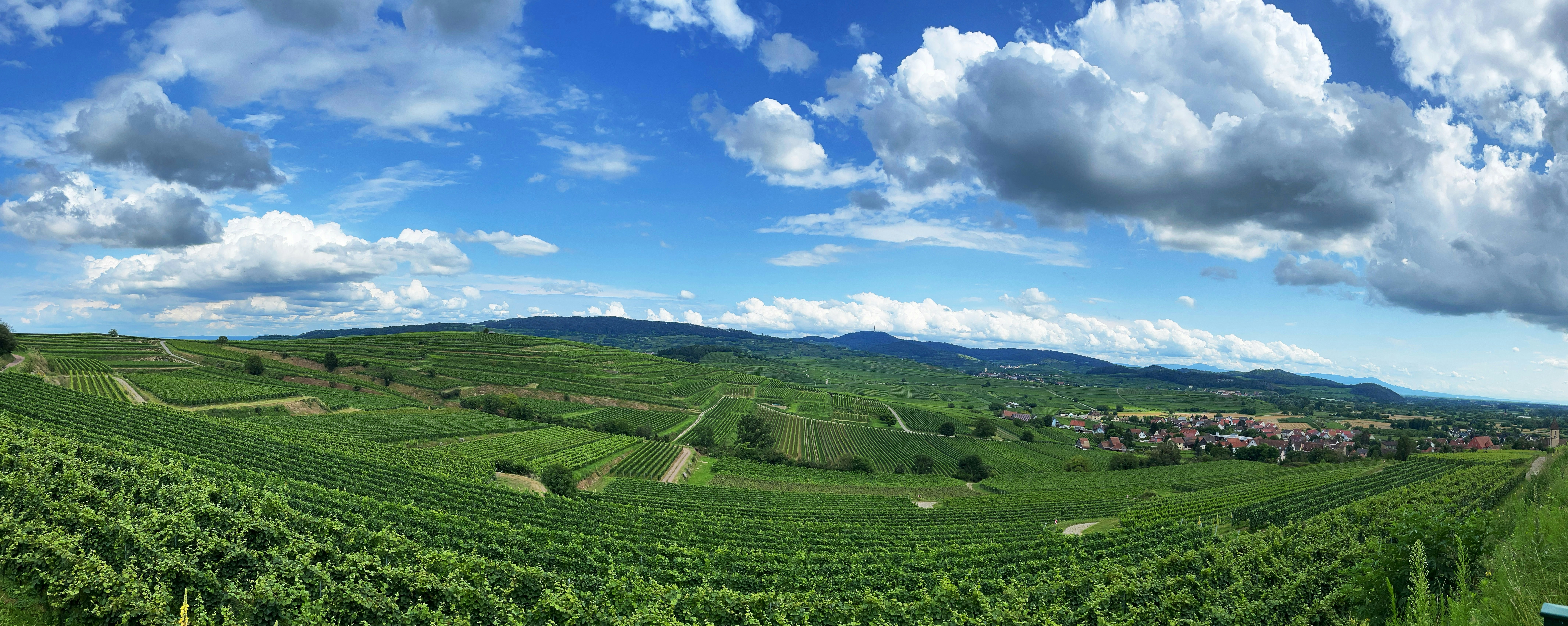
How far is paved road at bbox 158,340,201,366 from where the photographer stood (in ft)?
321

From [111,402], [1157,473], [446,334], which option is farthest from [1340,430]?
[446,334]

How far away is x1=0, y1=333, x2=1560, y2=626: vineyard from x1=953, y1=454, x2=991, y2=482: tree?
5.33 metres

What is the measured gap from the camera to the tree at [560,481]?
48.6 meters

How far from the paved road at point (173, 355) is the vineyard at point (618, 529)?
1668 cm

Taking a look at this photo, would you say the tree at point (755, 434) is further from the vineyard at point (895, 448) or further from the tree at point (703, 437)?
the tree at point (703, 437)

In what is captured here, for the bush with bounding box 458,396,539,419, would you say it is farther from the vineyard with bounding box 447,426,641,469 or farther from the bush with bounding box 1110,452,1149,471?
the bush with bounding box 1110,452,1149,471

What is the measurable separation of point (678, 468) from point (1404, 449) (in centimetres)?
11186

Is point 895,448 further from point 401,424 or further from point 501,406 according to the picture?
point 401,424

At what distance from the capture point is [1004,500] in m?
58.6

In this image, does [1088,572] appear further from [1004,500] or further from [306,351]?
[306,351]

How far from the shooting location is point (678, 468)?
71.8 meters

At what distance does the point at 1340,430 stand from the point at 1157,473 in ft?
375

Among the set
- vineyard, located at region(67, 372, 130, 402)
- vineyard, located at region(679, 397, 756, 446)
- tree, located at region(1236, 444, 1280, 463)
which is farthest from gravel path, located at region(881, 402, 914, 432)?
vineyard, located at region(67, 372, 130, 402)

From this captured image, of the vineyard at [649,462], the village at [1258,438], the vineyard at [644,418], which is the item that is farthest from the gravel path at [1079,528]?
the village at [1258,438]
